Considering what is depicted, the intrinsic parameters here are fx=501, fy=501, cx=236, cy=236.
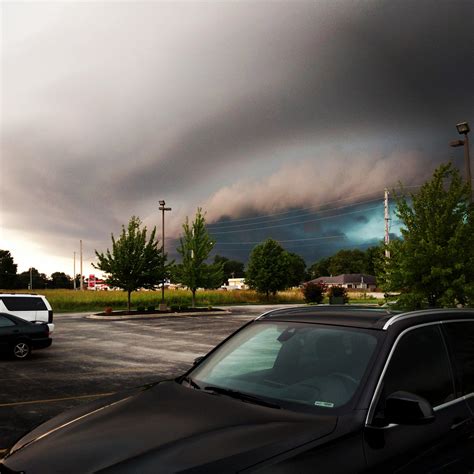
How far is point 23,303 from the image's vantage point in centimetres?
1902

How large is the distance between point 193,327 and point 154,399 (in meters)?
22.5

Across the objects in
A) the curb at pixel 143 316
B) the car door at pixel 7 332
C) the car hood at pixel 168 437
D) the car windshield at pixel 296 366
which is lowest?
the curb at pixel 143 316

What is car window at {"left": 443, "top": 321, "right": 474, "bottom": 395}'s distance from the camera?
3.42 meters

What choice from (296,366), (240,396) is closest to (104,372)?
(296,366)

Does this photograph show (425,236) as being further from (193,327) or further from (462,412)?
(193,327)

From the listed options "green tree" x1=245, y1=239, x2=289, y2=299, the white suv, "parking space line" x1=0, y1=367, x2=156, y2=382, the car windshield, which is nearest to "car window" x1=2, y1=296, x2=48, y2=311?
the white suv

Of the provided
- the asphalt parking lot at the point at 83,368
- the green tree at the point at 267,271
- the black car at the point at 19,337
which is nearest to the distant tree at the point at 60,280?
the green tree at the point at 267,271

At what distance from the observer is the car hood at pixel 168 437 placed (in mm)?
2285

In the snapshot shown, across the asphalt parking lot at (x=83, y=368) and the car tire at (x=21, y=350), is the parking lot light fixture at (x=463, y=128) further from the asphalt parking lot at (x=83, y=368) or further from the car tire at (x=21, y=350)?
the car tire at (x=21, y=350)

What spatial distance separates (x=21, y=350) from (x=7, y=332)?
65 cm

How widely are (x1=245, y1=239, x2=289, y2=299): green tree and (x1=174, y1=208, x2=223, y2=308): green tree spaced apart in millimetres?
18567

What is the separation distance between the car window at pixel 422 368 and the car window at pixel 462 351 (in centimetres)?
11

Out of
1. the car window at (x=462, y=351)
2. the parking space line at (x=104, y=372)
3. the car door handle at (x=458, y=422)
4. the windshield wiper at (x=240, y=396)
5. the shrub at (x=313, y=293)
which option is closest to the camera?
the windshield wiper at (x=240, y=396)

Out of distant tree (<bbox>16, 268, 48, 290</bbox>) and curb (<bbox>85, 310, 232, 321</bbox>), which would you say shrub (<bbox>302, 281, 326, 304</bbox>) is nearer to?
curb (<bbox>85, 310, 232, 321</bbox>)
